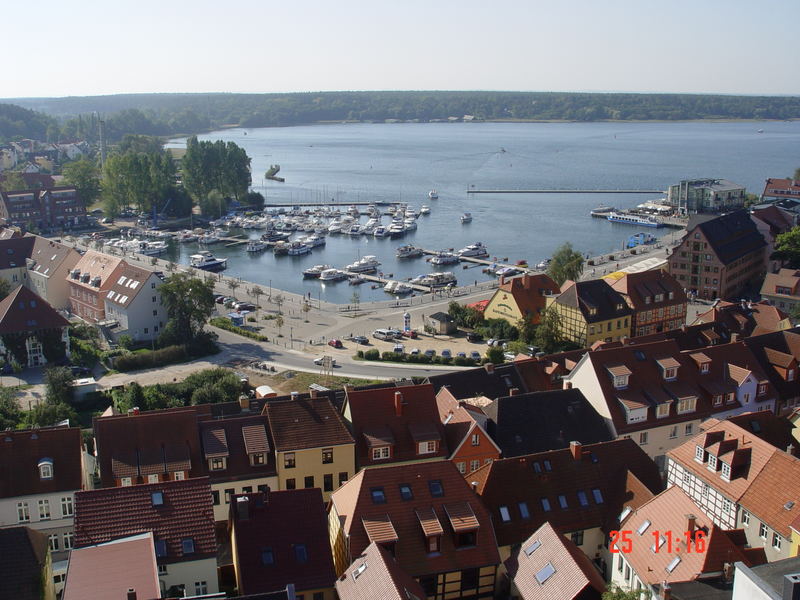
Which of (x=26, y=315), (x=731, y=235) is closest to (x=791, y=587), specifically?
(x=26, y=315)

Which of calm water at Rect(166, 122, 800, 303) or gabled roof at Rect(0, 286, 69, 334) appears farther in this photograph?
calm water at Rect(166, 122, 800, 303)

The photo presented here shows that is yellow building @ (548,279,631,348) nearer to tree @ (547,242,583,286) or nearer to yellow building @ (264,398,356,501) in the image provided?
tree @ (547,242,583,286)

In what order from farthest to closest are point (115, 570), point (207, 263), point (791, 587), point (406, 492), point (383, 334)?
1. point (207, 263)
2. point (383, 334)
3. point (406, 492)
4. point (115, 570)
5. point (791, 587)

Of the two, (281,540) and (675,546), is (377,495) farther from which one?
(675,546)

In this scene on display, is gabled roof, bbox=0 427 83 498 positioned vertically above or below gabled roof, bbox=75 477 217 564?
below

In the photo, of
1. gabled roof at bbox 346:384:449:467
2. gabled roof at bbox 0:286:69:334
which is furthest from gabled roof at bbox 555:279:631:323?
gabled roof at bbox 0:286:69:334

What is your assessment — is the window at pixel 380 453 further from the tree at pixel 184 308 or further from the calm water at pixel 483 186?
the calm water at pixel 483 186

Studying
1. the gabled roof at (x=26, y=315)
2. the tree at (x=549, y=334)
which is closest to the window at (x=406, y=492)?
the tree at (x=549, y=334)
